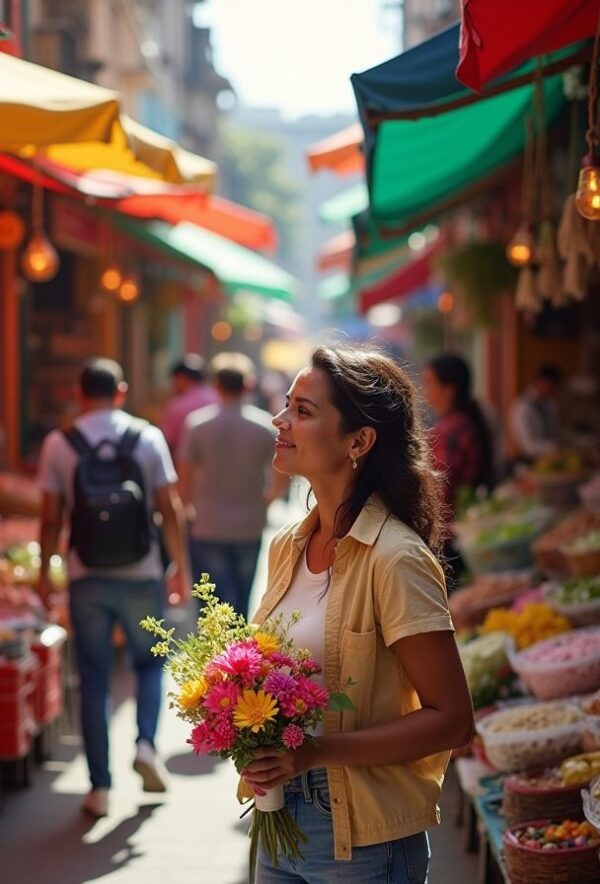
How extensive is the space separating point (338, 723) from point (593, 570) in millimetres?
4673

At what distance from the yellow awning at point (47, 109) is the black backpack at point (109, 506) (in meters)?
1.58

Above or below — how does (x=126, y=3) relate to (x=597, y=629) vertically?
above

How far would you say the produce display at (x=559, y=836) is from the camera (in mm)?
4574

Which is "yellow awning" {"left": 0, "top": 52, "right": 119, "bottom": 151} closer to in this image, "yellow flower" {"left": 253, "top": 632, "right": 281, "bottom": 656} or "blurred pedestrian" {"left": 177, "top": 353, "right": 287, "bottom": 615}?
"yellow flower" {"left": 253, "top": 632, "right": 281, "bottom": 656}

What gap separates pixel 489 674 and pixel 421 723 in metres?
3.78

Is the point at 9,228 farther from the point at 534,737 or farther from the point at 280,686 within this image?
the point at 280,686

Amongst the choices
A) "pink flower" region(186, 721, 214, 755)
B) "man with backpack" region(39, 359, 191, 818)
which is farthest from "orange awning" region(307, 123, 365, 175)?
"pink flower" region(186, 721, 214, 755)

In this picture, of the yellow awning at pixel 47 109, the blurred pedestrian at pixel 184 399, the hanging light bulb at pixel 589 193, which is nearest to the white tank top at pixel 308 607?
the hanging light bulb at pixel 589 193

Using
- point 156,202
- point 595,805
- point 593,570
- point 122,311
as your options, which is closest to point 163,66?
point 122,311

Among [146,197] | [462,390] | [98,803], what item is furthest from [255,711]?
[146,197]

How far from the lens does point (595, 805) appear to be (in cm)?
425

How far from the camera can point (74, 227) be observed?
14.6 meters

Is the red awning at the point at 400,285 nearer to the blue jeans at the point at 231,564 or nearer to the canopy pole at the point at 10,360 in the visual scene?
the canopy pole at the point at 10,360

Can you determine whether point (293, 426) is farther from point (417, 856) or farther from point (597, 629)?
point (597, 629)
